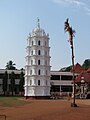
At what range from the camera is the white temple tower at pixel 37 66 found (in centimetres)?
6419

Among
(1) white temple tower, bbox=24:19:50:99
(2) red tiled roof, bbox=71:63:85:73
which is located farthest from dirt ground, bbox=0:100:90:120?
(2) red tiled roof, bbox=71:63:85:73

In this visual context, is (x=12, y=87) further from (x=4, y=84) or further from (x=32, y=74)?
(x=32, y=74)

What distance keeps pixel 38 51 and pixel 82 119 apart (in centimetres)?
4584

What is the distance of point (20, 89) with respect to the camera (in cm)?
9131

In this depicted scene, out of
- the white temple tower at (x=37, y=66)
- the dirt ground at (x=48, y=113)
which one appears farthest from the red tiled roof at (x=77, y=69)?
the dirt ground at (x=48, y=113)

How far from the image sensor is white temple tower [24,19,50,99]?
2527 inches

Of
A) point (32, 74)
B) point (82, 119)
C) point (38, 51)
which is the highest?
point (38, 51)

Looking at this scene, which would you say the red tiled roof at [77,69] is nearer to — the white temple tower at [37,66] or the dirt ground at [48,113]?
the white temple tower at [37,66]

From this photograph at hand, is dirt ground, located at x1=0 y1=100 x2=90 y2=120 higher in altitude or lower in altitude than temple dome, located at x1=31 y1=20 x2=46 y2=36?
lower

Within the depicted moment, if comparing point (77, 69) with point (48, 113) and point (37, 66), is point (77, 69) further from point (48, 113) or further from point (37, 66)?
point (48, 113)

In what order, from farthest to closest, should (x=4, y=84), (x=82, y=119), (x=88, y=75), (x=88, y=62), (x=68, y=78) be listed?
(x=88, y=62)
(x=68, y=78)
(x=4, y=84)
(x=88, y=75)
(x=82, y=119)

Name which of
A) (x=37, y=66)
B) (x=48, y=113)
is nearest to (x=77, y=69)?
(x=37, y=66)

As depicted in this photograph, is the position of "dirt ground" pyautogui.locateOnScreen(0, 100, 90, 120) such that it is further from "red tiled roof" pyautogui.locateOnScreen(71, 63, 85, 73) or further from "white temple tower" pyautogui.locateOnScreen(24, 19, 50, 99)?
"red tiled roof" pyautogui.locateOnScreen(71, 63, 85, 73)

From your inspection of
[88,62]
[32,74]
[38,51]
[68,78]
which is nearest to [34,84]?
[32,74]
